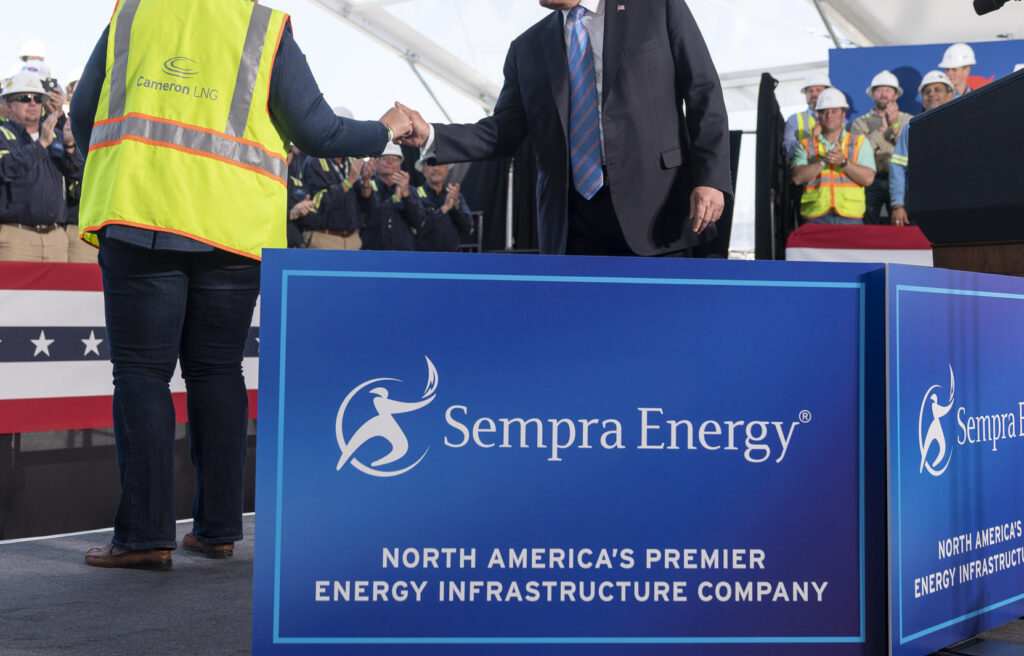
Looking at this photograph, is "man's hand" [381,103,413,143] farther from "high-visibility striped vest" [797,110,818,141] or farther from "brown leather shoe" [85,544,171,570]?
"high-visibility striped vest" [797,110,818,141]

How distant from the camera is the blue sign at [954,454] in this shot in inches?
59.6

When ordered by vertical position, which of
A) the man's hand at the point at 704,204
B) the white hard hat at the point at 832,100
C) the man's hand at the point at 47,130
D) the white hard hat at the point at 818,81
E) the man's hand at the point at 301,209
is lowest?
the man's hand at the point at 704,204

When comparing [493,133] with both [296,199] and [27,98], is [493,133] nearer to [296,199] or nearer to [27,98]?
[27,98]

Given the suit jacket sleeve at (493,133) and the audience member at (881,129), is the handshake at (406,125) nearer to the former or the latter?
the suit jacket sleeve at (493,133)

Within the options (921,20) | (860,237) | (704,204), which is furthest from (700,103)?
(921,20)

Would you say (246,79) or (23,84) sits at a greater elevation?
(23,84)

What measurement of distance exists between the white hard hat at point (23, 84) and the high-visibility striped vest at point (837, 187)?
5384mm

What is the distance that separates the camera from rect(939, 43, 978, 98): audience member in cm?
759

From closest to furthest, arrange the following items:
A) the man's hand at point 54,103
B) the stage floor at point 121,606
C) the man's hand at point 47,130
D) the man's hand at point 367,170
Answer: the stage floor at point 121,606
the man's hand at point 47,130
the man's hand at point 54,103
the man's hand at point 367,170

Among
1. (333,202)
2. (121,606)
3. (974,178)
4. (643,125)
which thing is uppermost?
(333,202)

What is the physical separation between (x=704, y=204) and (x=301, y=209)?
20.8 ft

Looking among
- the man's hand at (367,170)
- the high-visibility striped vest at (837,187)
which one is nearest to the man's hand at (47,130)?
the man's hand at (367,170)

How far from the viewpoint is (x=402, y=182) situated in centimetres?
924

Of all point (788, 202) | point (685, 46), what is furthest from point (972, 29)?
point (685, 46)
